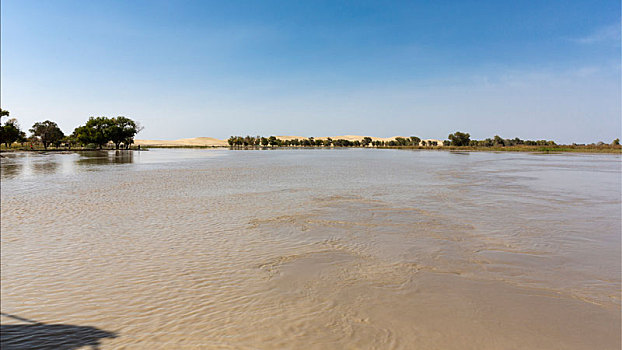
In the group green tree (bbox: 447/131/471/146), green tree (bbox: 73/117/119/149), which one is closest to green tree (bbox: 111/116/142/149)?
green tree (bbox: 73/117/119/149)

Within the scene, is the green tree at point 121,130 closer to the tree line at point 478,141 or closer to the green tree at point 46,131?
the green tree at point 46,131

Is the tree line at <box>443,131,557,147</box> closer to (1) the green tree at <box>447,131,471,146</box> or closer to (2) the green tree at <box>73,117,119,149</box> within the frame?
(1) the green tree at <box>447,131,471,146</box>

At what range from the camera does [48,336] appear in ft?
16.0

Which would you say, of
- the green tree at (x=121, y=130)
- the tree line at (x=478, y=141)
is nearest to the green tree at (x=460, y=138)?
the tree line at (x=478, y=141)

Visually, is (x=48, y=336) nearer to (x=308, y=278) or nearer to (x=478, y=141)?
(x=308, y=278)

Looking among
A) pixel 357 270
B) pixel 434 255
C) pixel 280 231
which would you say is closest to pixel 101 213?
pixel 280 231

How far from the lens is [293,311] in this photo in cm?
576

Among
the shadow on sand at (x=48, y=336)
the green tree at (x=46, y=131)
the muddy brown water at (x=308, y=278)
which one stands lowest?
the shadow on sand at (x=48, y=336)

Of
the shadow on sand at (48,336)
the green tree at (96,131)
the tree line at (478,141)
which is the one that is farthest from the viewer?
the tree line at (478,141)

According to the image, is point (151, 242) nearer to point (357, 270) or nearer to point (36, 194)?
point (357, 270)

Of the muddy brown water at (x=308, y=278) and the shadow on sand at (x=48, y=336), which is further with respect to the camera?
the muddy brown water at (x=308, y=278)

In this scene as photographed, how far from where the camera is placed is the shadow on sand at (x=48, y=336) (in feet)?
15.3

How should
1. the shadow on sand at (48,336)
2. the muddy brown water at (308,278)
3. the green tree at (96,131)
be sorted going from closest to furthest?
the shadow on sand at (48,336) < the muddy brown water at (308,278) < the green tree at (96,131)

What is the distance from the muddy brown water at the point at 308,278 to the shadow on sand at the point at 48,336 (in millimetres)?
25
